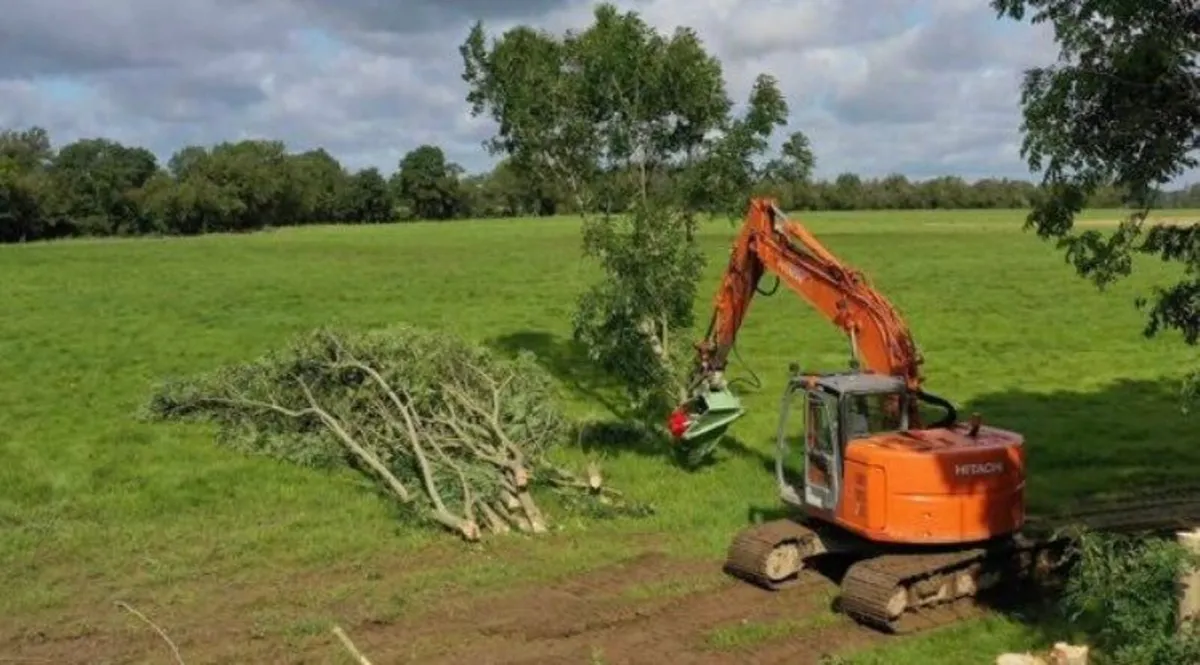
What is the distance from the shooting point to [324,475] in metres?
20.4

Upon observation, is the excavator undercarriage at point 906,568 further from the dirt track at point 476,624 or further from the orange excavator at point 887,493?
the dirt track at point 476,624

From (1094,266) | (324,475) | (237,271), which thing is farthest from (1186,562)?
(237,271)

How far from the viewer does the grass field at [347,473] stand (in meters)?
13.9

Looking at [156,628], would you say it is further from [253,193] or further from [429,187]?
[429,187]

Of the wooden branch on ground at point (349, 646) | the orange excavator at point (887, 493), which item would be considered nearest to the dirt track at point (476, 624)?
the wooden branch on ground at point (349, 646)

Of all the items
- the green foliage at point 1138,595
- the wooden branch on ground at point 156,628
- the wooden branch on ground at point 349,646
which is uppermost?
the green foliage at point 1138,595

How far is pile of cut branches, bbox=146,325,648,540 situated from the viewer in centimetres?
1811

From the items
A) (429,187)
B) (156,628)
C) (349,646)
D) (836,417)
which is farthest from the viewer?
(429,187)

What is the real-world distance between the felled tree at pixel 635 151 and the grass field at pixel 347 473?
2762 mm

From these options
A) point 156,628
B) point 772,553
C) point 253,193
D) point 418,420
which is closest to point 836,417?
point 772,553

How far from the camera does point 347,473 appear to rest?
20.5 meters

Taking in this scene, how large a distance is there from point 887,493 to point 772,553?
1.66 metres

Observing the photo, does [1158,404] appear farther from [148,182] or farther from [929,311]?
[148,182]

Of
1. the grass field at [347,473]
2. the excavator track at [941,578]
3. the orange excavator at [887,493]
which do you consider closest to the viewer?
the excavator track at [941,578]
